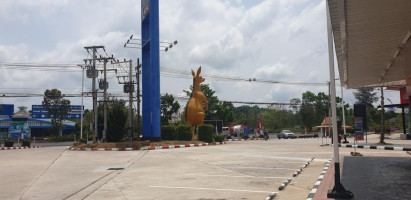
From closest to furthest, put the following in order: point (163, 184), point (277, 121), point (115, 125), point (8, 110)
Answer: point (163, 184) < point (115, 125) < point (8, 110) < point (277, 121)

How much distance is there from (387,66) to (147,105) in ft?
62.6

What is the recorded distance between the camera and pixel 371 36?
8930 mm

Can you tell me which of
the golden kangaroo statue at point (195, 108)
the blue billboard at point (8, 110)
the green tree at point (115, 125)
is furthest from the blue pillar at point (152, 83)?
the blue billboard at point (8, 110)

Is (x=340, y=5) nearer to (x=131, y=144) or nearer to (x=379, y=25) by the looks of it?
(x=379, y=25)

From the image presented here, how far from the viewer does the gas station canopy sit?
266 inches

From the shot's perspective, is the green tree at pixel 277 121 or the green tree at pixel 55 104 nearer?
the green tree at pixel 55 104

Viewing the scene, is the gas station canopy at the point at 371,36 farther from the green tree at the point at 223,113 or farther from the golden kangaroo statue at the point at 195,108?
the green tree at the point at 223,113

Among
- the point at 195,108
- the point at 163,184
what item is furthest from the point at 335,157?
the point at 195,108

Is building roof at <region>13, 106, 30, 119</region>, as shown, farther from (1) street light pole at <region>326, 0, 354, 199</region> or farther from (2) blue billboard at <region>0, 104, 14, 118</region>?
(1) street light pole at <region>326, 0, 354, 199</region>

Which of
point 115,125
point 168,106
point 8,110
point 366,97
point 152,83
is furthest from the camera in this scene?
point 366,97

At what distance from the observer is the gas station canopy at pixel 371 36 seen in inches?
266

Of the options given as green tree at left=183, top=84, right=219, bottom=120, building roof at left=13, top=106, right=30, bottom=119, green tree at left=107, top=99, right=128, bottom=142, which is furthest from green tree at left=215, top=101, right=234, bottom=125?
building roof at left=13, top=106, right=30, bottom=119

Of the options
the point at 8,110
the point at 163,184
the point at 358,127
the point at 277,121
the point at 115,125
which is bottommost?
the point at 163,184

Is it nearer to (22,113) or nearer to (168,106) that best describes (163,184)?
(168,106)
